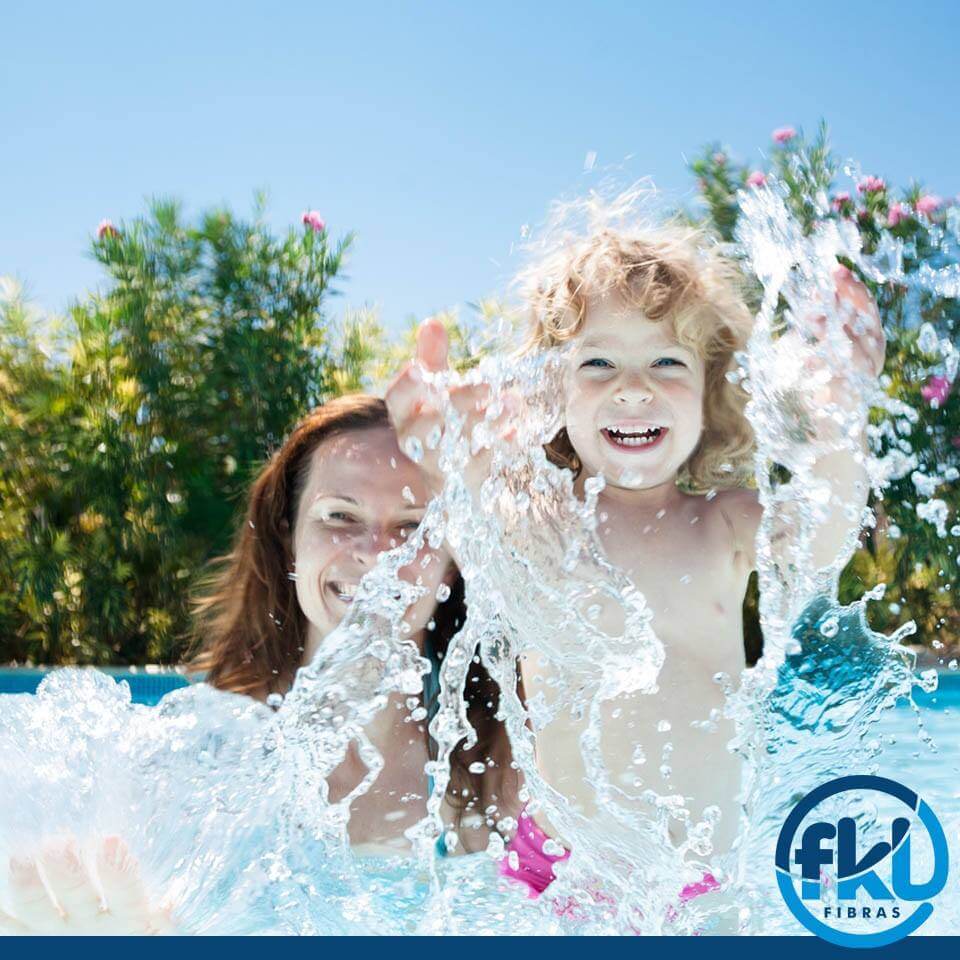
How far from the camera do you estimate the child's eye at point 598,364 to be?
280 centimetres

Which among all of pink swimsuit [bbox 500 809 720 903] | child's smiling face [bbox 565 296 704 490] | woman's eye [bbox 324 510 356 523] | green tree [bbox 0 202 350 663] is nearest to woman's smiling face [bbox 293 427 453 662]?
woman's eye [bbox 324 510 356 523]

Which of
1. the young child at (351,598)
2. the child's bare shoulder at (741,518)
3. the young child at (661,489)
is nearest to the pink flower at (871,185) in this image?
the young child at (661,489)

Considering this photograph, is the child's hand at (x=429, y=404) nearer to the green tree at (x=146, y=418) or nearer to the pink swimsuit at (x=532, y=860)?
the pink swimsuit at (x=532, y=860)

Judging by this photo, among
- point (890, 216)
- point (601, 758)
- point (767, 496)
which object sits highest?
point (890, 216)

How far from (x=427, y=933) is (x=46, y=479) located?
238 inches

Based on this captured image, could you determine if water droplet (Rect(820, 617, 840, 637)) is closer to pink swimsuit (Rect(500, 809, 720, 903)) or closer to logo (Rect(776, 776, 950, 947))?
pink swimsuit (Rect(500, 809, 720, 903))

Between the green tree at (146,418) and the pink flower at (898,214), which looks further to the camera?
the green tree at (146,418)

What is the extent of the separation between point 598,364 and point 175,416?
561 cm

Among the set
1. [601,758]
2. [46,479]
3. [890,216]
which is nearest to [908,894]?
[601,758]

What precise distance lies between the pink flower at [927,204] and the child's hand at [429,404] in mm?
5473

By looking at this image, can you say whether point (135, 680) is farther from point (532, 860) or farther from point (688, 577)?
point (688, 577)
